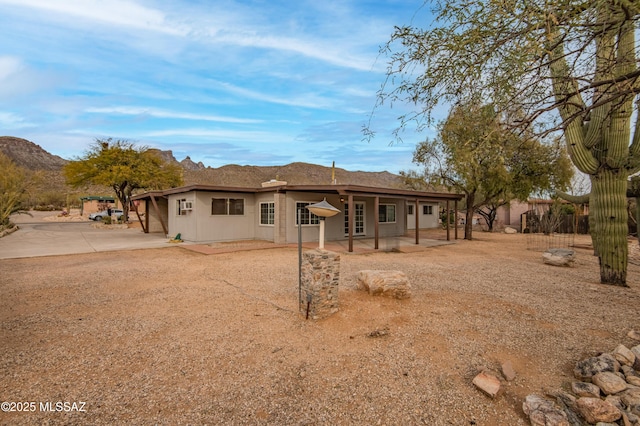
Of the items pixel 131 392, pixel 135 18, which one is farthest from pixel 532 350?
pixel 135 18

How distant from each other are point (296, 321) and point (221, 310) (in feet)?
4.20

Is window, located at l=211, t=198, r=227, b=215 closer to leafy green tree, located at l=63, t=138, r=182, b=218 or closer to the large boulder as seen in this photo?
the large boulder

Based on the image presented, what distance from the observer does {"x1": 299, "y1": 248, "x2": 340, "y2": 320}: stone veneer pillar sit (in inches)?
165

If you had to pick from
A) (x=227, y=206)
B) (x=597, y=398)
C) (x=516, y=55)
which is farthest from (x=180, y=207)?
(x=597, y=398)

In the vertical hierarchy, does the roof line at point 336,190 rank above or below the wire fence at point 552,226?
above

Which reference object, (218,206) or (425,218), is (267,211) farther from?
(425,218)

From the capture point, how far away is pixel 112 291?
5.75 metres

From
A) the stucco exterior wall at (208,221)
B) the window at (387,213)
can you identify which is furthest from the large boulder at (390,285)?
the window at (387,213)

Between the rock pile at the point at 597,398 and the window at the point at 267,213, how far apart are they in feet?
34.8

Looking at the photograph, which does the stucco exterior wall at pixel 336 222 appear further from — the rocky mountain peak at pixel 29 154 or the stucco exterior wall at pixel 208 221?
the rocky mountain peak at pixel 29 154

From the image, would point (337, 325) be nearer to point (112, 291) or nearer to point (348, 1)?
point (112, 291)

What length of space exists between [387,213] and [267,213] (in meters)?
6.18

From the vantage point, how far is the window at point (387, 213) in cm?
1518

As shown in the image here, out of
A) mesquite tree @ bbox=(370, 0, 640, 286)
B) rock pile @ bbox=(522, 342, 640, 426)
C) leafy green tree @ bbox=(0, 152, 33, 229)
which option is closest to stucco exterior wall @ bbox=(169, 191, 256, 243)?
mesquite tree @ bbox=(370, 0, 640, 286)
